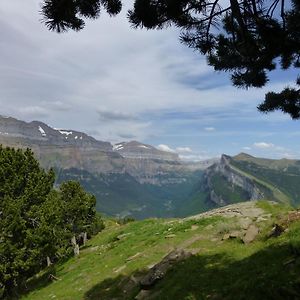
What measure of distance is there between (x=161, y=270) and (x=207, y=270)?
131 inches

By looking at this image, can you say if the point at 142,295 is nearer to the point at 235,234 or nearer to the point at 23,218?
the point at 235,234

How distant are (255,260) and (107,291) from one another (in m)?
11.2

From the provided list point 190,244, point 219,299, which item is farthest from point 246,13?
point 190,244

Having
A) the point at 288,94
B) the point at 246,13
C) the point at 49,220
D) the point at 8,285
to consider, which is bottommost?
the point at 8,285

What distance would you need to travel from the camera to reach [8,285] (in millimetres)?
41594

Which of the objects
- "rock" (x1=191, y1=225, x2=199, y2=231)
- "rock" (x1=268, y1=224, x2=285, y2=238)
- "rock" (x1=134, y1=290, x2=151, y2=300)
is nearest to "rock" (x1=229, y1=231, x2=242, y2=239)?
"rock" (x1=268, y1=224, x2=285, y2=238)

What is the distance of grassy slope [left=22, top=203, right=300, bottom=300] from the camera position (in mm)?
15117

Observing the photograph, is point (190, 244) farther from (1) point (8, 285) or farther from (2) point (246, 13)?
(1) point (8, 285)

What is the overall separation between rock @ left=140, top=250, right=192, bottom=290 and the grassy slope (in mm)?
598

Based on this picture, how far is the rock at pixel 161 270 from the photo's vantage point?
21000 mm

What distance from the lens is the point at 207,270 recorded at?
1938 centimetres

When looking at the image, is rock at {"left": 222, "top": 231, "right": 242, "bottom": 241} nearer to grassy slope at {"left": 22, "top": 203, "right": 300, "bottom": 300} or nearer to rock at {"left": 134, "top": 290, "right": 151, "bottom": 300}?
grassy slope at {"left": 22, "top": 203, "right": 300, "bottom": 300}

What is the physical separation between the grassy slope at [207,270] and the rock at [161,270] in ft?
1.96

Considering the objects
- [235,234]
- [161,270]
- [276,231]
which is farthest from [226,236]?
[161,270]
